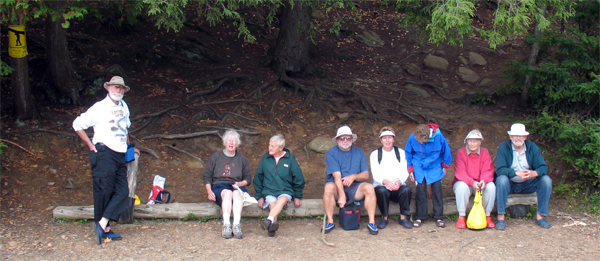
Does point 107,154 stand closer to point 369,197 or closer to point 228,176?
point 228,176

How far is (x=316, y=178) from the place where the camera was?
7.84 metres

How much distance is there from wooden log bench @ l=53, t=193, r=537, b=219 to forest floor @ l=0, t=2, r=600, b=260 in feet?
0.35

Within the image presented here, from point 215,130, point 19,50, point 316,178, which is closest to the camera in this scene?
point 19,50

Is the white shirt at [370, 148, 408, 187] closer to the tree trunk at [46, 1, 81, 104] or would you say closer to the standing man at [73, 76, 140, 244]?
the standing man at [73, 76, 140, 244]

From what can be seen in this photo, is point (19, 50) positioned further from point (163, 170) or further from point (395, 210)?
point (395, 210)

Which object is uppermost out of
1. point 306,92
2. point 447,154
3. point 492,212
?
point 306,92

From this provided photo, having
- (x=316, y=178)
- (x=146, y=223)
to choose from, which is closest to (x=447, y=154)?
(x=316, y=178)

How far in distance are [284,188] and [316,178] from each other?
223cm

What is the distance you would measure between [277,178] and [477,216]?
2.36 m

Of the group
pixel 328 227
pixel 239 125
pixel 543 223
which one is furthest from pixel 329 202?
pixel 239 125

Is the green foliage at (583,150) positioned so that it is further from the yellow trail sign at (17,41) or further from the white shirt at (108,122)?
the yellow trail sign at (17,41)

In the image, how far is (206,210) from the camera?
18.9ft

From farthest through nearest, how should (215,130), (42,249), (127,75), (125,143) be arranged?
(127,75), (215,130), (125,143), (42,249)

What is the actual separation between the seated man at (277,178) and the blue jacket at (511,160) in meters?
2.41
